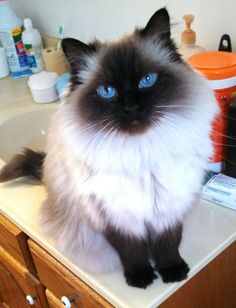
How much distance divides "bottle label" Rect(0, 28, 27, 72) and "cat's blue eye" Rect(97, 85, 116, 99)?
1163mm

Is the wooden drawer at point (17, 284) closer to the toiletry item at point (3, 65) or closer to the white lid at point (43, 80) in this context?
the white lid at point (43, 80)

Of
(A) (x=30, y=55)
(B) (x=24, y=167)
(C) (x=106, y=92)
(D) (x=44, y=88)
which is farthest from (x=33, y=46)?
(C) (x=106, y=92)

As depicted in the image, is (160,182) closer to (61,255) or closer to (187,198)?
(187,198)

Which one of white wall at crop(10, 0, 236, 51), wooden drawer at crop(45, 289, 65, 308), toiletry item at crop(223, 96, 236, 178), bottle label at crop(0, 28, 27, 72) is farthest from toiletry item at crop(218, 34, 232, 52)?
bottle label at crop(0, 28, 27, 72)

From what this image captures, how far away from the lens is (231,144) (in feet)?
3.49

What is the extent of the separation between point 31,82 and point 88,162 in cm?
95

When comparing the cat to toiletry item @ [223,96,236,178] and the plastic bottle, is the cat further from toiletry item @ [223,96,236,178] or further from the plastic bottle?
the plastic bottle

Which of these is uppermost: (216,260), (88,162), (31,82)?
(88,162)

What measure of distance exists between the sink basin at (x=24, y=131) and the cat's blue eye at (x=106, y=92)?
87cm

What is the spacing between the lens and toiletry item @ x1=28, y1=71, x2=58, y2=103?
5.26 feet

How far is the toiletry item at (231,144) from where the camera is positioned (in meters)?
1.02

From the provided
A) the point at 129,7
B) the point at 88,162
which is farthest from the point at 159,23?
the point at 129,7

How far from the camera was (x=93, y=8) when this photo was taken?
158cm

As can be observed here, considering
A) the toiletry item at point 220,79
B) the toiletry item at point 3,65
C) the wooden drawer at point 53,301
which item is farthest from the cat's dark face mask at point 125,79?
the toiletry item at point 3,65
